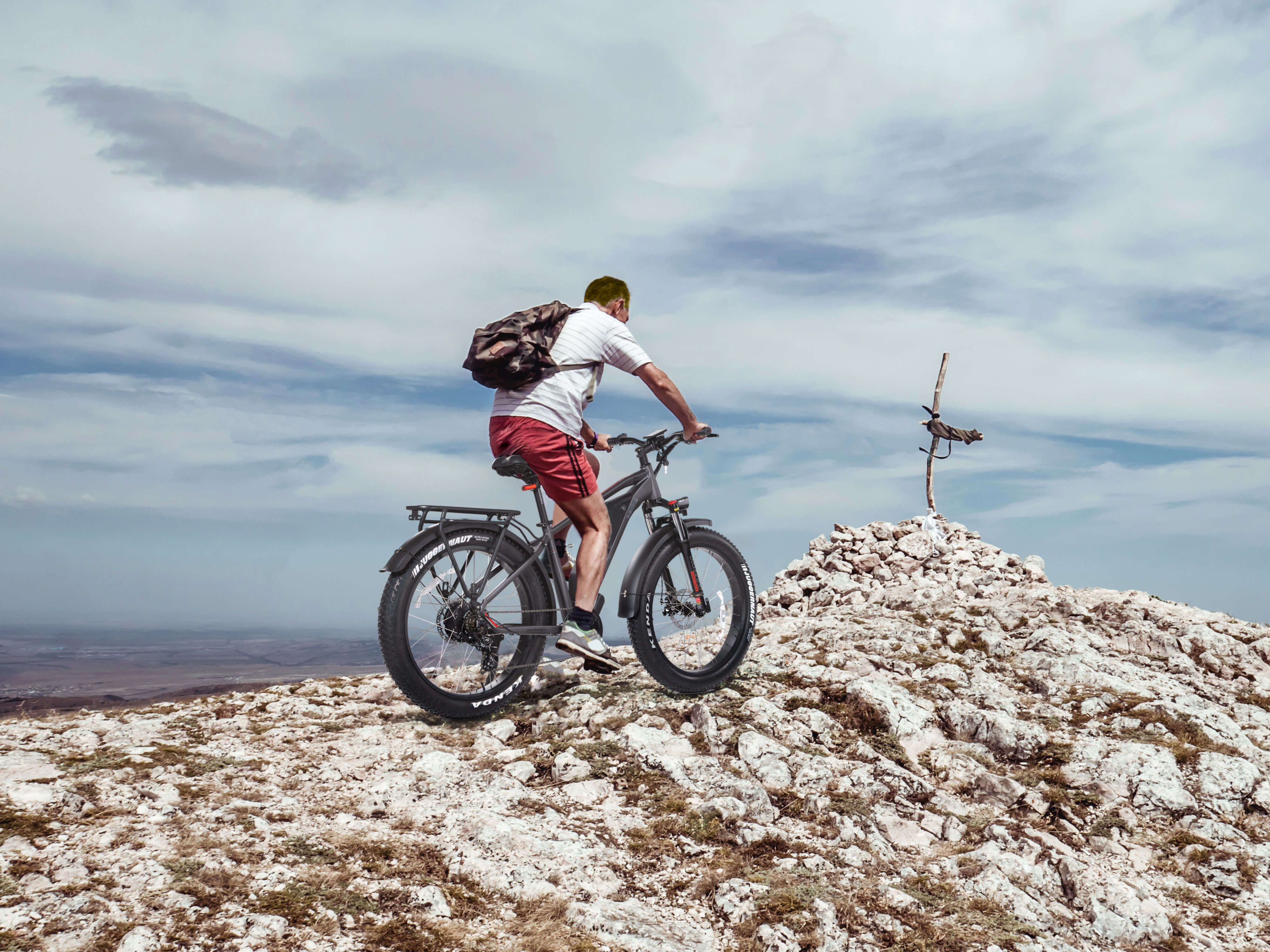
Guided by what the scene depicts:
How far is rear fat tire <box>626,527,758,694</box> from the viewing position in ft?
20.7

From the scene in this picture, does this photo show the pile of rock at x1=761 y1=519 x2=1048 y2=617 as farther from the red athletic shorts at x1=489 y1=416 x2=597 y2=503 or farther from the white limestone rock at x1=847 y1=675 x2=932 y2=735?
the red athletic shorts at x1=489 y1=416 x2=597 y2=503

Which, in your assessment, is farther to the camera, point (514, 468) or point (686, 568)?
point (686, 568)

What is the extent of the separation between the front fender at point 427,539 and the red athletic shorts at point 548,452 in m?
0.56

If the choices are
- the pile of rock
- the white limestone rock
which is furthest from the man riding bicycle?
the pile of rock

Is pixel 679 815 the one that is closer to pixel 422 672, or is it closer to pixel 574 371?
pixel 422 672

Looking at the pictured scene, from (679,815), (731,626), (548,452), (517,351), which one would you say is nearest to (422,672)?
(548,452)

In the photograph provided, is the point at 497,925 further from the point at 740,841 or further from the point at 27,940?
the point at 27,940

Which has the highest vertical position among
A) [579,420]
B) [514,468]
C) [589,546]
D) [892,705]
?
[579,420]

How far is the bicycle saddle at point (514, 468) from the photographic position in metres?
6.02

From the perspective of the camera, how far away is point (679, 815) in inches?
180

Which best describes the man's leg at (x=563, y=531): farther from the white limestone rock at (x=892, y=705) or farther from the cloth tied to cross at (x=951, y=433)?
the cloth tied to cross at (x=951, y=433)

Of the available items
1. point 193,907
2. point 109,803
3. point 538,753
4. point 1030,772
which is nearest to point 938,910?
point 1030,772

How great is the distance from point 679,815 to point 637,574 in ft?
7.34

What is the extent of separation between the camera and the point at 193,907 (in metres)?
3.18
